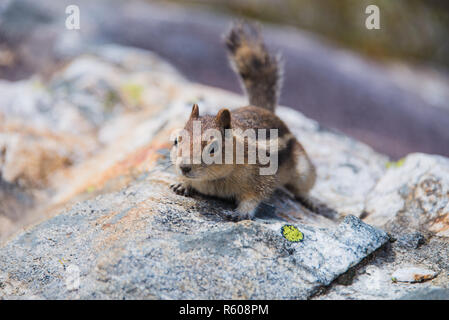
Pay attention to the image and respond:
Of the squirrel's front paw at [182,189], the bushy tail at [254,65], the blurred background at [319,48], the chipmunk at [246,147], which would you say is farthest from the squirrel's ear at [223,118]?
the blurred background at [319,48]

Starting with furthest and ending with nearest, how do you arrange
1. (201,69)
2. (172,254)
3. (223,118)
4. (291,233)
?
(201,69) < (223,118) < (291,233) < (172,254)

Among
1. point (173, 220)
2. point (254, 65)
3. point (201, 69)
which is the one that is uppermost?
point (201, 69)

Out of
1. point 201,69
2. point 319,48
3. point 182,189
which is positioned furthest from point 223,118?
point 319,48

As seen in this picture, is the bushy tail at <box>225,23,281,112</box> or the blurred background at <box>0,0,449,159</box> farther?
the blurred background at <box>0,0,449,159</box>

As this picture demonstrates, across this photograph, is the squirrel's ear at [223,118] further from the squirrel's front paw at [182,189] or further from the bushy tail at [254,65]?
the bushy tail at [254,65]

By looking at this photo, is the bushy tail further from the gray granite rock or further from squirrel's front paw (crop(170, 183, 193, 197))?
the gray granite rock

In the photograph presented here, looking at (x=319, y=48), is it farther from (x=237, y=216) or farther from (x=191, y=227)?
(x=191, y=227)

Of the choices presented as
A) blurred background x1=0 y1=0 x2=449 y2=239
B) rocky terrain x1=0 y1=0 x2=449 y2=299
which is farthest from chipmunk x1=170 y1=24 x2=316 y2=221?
blurred background x1=0 y1=0 x2=449 y2=239
